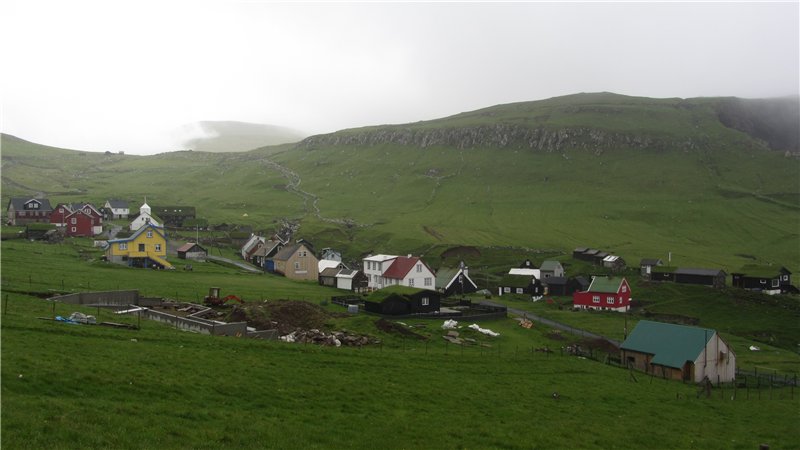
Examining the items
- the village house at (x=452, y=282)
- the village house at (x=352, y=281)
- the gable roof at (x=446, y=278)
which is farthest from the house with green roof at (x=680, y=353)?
the village house at (x=352, y=281)

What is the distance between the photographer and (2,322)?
28.2m

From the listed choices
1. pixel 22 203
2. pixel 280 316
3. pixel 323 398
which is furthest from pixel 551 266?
pixel 22 203

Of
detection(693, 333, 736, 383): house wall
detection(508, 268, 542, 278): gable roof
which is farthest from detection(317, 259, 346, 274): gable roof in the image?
detection(693, 333, 736, 383): house wall

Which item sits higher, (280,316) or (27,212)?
(27,212)

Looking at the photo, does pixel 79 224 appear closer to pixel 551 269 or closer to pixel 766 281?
pixel 551 269

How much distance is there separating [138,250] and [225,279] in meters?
15.1

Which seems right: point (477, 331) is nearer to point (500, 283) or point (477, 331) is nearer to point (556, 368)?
point (556, 368)

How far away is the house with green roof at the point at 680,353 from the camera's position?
49531 millimetres

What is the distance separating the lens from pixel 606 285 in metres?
90.3

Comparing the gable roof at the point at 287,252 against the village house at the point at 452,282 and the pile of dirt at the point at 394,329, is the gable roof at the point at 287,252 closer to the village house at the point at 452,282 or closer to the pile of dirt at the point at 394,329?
the village house at the point at 452,282

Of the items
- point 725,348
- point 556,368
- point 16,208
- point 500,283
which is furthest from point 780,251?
point 16,208

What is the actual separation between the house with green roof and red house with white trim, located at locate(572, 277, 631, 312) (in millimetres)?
35119

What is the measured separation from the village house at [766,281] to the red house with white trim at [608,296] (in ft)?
84.2

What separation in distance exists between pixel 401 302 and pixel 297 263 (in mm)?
37020
